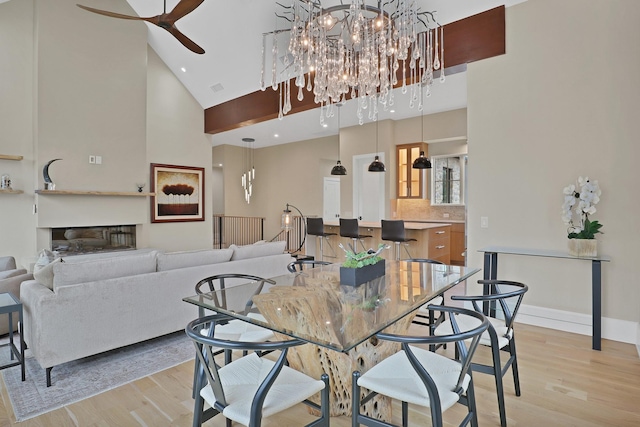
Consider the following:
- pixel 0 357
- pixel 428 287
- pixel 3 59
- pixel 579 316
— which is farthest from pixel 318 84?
pixel 3 59

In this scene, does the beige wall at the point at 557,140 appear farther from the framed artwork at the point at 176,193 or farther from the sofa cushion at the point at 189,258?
the framed artwork at the point at 176,193

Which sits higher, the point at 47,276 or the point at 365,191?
the point at 365,191

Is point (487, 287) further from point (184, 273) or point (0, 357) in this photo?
point (0, 357)

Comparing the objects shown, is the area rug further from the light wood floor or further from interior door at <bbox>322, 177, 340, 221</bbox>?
interior door at <bbox>322, 177, 340, 221</bbox>

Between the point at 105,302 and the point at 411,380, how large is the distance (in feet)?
8.08

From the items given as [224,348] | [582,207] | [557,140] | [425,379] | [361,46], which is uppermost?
[361,46]

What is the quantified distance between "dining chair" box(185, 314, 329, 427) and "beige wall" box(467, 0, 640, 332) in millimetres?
3175

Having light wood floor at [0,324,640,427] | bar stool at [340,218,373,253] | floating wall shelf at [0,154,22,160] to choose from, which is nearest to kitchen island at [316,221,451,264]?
bar stool at [340,218,373,253]

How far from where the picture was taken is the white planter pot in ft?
10.5

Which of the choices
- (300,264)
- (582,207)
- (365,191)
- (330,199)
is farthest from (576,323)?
(330,199)

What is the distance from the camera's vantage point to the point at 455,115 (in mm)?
7473

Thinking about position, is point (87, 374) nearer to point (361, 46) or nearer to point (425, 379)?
point (425, 379)

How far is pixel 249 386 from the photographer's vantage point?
1.56m

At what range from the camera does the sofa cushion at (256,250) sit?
3.87m
